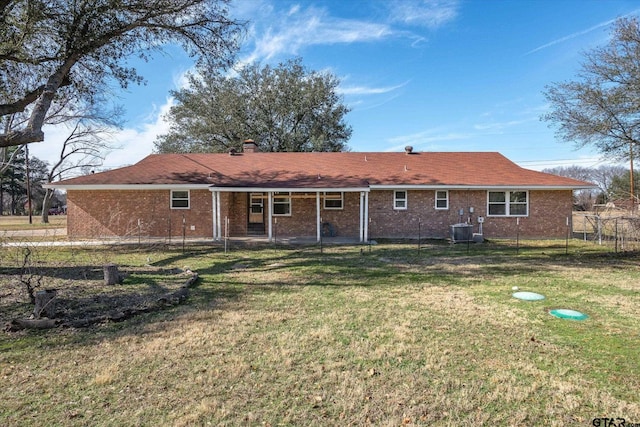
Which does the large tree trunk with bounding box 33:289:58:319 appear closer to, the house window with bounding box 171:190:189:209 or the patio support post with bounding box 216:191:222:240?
the patio support post with bounding box 216:191:222:240

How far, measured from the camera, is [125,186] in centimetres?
1619

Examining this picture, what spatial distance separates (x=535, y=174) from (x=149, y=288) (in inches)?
681

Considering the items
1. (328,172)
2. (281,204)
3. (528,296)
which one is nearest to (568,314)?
(528,296)

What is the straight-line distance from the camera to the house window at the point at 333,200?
1719 centimetres

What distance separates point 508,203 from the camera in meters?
16.8

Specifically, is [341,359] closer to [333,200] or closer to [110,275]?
[110,275]

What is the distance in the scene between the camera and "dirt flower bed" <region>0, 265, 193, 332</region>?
5543 millimetres

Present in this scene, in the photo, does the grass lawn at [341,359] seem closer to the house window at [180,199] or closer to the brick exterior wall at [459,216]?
the brick exterior wall at [459,216]

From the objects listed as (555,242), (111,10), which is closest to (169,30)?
(111,10)

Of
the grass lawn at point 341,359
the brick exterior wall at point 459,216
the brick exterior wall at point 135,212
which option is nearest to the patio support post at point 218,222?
the brick exterior wall at point 135,212

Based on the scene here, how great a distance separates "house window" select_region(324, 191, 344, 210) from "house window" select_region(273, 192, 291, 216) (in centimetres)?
171

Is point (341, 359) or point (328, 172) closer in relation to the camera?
point (341, 359)

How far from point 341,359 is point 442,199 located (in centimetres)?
1409

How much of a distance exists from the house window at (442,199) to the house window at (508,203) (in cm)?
189
